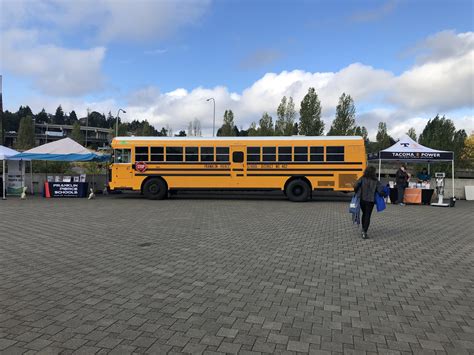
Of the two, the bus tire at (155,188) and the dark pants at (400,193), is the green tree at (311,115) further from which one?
the bus tire at (155,188)

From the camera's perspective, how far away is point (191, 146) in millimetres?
18312

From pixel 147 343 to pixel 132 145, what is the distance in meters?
15.5

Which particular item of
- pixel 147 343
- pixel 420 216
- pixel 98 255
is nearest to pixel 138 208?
pixel 98 255

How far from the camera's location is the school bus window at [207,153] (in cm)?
1827

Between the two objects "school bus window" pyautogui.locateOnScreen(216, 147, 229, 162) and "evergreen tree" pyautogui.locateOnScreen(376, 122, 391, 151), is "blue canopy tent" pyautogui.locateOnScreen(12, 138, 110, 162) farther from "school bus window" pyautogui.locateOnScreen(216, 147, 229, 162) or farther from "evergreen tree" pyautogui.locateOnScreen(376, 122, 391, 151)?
"evergreen tree" pyautogui.locateOnScreen(376, 122, 391, 151)

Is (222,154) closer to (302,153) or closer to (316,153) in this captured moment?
(302,153)

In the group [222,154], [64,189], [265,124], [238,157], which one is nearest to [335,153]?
[238,157]

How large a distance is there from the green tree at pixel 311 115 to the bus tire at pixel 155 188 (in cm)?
2614

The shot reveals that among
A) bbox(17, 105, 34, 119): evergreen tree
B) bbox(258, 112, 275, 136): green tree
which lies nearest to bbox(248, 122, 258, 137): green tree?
bbox(258, 112, 275, 136): green tree

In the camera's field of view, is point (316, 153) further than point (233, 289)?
Yes

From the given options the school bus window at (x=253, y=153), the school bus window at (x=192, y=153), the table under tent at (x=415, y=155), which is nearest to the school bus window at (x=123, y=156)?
the school bus window at (x=192, y=153)

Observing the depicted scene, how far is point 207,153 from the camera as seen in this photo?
60.0 feet

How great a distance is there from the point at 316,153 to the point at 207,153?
5.01m

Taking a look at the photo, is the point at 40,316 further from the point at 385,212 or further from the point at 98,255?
the point at 385,212
